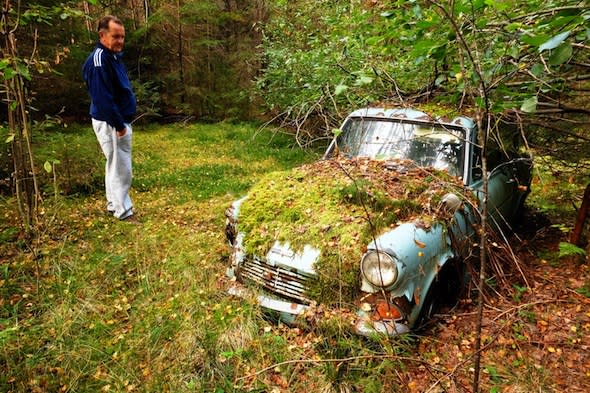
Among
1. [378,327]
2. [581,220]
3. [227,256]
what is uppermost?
[581,220]

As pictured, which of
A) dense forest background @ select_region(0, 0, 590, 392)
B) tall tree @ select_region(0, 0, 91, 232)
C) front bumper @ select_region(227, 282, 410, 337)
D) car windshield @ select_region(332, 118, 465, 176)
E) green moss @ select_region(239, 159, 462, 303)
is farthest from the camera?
car windshield @ select_region(332, 118, 465, 176)

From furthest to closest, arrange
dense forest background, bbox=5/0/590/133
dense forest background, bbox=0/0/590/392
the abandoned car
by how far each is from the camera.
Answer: dense forest background, bbox=5/0/590/133, the abandoned car, dense forest background, bbox=0/0/590/392

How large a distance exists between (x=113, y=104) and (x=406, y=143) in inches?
130

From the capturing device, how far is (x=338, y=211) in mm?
3309

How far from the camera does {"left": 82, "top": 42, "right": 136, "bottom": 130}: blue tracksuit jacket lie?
13.9 feet

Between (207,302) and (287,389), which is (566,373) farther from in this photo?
(207,302)

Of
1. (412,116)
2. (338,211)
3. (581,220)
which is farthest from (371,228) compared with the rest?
(581,220)

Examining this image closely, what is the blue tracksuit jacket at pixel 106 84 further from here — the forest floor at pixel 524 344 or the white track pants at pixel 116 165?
the forest floor at pixel 524 344

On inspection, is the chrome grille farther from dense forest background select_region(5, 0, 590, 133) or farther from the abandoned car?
dense forest background select_region(5, 0, 590, 133)

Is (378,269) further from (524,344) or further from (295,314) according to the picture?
(524,344)

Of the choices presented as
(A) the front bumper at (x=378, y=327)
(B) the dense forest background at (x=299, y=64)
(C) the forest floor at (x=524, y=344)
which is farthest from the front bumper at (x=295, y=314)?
(B) the dense forest background at (x=299, y=64)

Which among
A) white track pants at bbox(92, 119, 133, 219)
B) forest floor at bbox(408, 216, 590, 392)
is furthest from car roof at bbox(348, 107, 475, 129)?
white track pants at bbox(92, 119, 133, 219)

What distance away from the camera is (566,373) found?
2.70 meters

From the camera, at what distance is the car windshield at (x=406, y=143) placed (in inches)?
149
